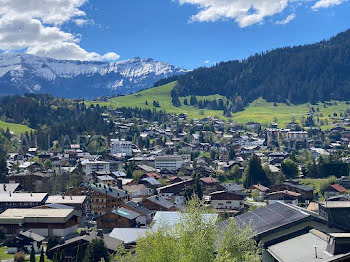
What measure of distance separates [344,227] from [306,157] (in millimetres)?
90061

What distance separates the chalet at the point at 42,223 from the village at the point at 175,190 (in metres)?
0.14

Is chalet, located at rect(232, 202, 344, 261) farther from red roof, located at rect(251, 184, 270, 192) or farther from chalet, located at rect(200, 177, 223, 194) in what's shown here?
chalet, located at rect(200, 177, 223, 194)

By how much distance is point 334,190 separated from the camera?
286 feet

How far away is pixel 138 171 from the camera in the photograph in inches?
4449

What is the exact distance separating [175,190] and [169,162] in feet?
121

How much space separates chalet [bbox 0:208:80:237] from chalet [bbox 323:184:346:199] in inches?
1846

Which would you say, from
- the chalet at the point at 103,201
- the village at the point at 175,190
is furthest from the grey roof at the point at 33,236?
the chalet at the point at 103,201

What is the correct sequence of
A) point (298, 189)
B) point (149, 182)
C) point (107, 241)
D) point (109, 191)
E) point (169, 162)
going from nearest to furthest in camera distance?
point (107, 241) < point (109, 191) < point (298, 189) < point (149, 182) < point (169, 162)

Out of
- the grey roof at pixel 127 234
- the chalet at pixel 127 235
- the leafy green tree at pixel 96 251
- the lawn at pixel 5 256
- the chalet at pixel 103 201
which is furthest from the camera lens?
the chalet at pixel 103 201

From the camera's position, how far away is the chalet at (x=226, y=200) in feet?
269

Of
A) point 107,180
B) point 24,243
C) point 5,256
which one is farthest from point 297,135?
point 5,256

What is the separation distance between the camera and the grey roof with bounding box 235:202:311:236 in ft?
119

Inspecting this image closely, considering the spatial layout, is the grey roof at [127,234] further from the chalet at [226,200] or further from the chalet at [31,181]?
the chalet at [31,181]

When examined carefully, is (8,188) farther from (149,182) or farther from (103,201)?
(149,182)
